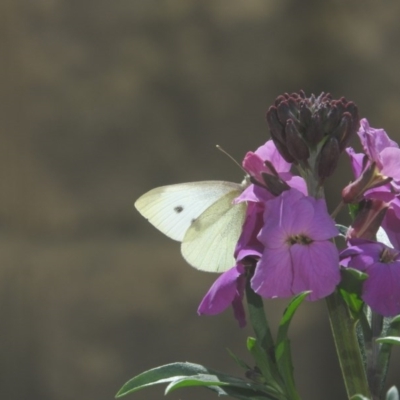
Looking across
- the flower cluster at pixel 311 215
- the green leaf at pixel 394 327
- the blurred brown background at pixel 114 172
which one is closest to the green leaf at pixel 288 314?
the flower cluster at pixel 311 215

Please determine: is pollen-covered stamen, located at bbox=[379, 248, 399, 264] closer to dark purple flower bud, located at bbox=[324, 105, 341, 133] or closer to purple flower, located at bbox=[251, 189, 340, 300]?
purple flower, located at bbox=[251, 189, 340, 300]

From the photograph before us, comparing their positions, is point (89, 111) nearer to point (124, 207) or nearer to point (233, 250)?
point (124, 207)

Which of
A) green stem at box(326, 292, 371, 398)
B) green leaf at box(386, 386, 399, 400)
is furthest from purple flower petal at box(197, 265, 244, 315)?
green leaf at box(386, 386, 399, 400)

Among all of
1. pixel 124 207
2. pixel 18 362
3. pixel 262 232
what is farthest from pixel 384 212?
pixel 18 362

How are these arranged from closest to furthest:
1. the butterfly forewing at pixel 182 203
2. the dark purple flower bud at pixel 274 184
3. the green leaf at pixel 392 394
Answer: the green leaf at pixel 392 394 < the dark purple flower bud at pixel 274 184 < the butterfly forewing at pixel 182 203

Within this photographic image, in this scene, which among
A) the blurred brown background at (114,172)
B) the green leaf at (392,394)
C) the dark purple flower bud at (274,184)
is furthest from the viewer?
the blurred brown background at (114,172)

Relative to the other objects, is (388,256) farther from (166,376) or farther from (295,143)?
(166,376)

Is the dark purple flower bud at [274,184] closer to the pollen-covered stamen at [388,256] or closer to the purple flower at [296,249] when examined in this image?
the purple flower at [296,249]
